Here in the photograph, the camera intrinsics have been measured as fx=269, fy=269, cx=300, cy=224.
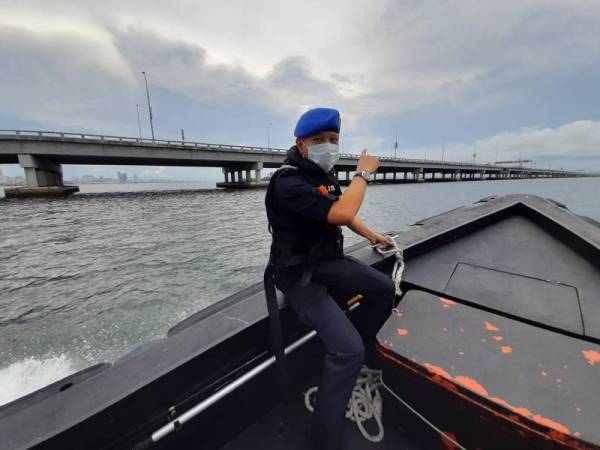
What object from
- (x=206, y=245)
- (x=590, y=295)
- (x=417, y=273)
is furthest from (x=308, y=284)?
(x=206, y=245)

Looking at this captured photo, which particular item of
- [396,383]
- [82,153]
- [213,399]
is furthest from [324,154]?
[82,153]

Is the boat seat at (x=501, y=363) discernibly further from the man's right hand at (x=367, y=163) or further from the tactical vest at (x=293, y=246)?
the man's right hand at (x=367, y=163)

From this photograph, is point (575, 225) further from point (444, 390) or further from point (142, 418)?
point (142, 418)

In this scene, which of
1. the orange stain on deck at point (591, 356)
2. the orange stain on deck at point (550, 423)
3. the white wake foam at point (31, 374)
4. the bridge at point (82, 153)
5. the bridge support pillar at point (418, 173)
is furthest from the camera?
the bridge support pillar at point (418, 173)

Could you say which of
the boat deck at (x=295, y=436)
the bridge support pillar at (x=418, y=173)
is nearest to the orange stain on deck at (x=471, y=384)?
the boat deck at (x=295, y=436)

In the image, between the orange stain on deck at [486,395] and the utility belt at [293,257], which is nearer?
the orange stain on deck at [486,395]

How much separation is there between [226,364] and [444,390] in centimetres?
116

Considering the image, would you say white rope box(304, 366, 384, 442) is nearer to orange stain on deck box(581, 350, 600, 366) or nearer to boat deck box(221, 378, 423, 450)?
boat deck box(221, 378, 423, 450)

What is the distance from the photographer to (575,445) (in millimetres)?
1028

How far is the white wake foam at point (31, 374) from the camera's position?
2.87 meters

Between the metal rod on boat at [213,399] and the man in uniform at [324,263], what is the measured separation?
0.34 meters

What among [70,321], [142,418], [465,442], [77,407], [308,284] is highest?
[308,284]

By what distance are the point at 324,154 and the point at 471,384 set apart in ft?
4.99

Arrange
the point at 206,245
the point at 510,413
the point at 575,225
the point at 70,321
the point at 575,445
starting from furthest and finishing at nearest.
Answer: the point at 206,245, the point at 70,321, the point at 575,225, the point at 510,413, the point at 575,445
